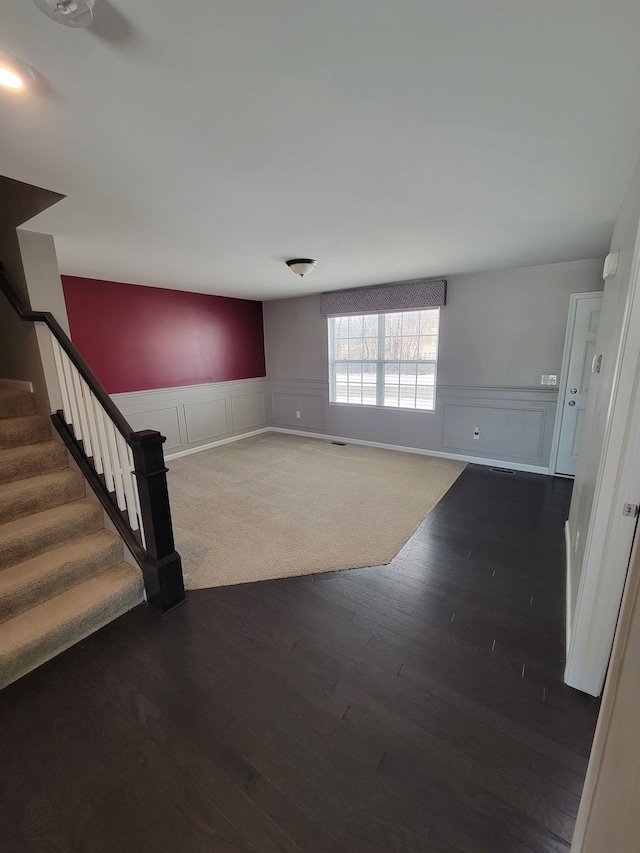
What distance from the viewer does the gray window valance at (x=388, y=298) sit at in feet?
14.1

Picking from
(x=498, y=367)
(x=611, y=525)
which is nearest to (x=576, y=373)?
(x=498, y=367)

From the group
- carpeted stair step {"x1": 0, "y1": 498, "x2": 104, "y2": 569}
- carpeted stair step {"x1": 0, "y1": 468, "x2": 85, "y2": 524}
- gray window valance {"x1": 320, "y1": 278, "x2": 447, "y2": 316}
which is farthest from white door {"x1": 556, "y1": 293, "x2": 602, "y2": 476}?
carpeted stair step {"x1": 0, "y1": 468, "x2": 85, "y2": 524}

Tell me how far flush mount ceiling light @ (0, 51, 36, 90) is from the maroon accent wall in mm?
3199

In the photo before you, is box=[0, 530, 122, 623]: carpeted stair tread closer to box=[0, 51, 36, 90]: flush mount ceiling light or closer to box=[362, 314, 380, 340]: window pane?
box=[0, 51, 36, 90]: flush mount ceiling light

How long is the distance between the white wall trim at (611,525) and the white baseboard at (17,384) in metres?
3.35

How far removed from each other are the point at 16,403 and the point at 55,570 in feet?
4.12

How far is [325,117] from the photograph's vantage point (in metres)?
1.29

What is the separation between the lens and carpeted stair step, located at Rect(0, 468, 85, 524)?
6.72 feet

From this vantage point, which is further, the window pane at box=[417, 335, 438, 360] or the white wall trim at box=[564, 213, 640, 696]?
the window pane at box=[417, 335, 438, 360]

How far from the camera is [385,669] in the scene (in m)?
1.65

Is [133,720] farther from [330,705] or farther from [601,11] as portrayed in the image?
[601,11]

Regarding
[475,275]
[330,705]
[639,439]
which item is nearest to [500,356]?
[475,275]

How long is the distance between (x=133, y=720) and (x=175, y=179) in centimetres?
247

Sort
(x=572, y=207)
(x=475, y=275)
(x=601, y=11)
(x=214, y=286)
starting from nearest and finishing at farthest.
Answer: (x=601, y=11)
(x=572, y=207)
(x=475, y=275)
(x=214, y=286)
